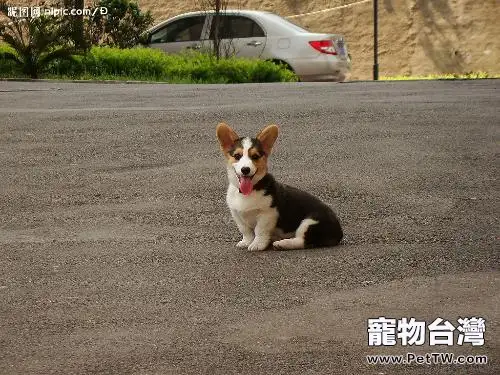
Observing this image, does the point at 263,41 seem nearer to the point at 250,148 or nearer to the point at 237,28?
the point at 237,28

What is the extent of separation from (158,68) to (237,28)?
2.40m

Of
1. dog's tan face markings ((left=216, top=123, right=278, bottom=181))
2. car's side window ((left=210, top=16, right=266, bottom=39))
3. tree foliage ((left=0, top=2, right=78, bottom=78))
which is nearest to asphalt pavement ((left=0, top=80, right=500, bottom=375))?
dog's tan face markings ((left=216, top=123, right=278, bottom=181))

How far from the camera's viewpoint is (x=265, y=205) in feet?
22.7

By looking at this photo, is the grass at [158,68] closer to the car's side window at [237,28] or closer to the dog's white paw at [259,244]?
the car's side window at [237,28]

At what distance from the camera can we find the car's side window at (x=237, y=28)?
2366cm

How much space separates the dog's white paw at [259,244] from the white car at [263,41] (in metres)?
15.4

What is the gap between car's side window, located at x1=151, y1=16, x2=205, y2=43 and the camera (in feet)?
81.5

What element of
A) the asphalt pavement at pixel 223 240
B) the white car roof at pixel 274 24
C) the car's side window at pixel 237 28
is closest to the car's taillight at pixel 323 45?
the white car roof at pixel 274 24

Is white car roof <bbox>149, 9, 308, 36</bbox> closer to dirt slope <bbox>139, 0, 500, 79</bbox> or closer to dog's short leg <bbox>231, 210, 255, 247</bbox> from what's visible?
dirt slope <bbox>139, 0, 500, 79</bbox>

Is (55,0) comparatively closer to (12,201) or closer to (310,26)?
(310,26)

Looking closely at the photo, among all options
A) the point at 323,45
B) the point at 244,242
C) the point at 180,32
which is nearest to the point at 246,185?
the point at 244,242

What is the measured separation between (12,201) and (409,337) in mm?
4870

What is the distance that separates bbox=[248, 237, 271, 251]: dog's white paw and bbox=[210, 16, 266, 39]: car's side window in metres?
16.7

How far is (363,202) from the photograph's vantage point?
29.7 feet
